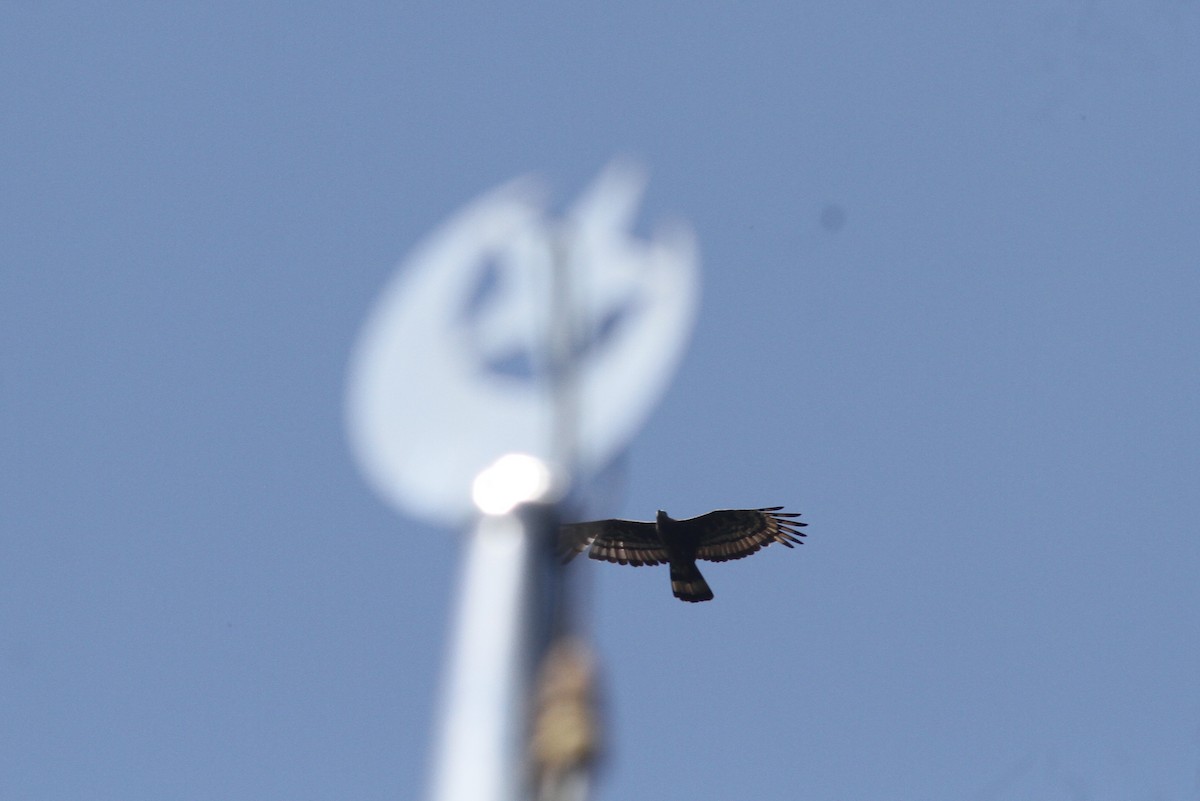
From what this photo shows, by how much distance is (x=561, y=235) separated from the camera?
6.89 metres

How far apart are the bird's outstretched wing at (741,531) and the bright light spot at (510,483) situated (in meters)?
13.3

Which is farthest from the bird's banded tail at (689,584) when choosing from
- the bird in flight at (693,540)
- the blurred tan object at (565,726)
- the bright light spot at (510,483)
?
the blurred tan object at (565,726)

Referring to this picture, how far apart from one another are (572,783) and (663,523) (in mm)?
15383

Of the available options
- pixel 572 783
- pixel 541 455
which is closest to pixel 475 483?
pixel 541 455

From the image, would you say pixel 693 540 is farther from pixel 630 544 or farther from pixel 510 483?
pixel 510 483

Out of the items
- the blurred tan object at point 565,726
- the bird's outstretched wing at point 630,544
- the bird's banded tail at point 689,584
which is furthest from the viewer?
the bird's outstretched wing at point 630,544

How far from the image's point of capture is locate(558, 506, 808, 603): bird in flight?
804 inches

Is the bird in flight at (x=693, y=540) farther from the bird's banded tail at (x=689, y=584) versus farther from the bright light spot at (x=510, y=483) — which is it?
the bright light spot at (x=510, y=483)

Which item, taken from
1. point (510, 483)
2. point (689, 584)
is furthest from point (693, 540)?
point (510, 483)

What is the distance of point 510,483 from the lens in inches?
273

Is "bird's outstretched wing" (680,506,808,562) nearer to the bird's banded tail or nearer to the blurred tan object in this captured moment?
the bird's banded tail

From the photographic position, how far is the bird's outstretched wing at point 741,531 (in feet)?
67.2

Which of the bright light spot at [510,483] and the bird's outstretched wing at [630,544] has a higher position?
the bird's outstretched wing at [630,544]

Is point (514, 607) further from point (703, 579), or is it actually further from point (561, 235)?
point (703, 579)
